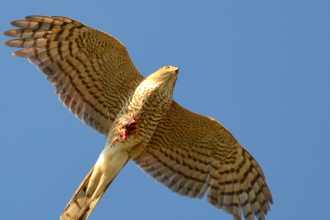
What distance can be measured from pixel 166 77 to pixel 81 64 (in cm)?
A: 164

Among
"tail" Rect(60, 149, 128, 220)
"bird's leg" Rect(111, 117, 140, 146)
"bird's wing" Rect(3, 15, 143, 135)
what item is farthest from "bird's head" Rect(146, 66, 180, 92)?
"tail" Rect(60, 149, 128, 220)

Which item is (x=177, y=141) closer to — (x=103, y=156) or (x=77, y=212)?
(x=103, y=156)

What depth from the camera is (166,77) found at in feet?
39.7

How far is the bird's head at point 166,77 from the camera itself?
1209cm

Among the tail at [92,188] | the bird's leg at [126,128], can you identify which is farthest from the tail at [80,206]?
the bird's leg at [126,128]

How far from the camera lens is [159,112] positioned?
39.9 ft

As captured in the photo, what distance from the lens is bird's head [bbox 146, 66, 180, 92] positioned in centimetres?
1209

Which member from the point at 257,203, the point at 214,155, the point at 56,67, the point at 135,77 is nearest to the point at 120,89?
the point at 135,77

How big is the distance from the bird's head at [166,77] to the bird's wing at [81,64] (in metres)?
0.37

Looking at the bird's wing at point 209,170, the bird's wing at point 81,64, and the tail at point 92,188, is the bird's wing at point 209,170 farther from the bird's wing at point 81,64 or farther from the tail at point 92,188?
the bird's wing at point 81,64

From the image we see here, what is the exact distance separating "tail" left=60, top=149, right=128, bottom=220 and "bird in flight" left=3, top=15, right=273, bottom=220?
18 mm

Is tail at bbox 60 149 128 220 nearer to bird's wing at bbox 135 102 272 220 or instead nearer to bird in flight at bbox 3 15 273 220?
bird in flight at bbox 3 15 273 220

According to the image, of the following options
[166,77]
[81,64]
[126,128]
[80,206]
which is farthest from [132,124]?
[80,206]

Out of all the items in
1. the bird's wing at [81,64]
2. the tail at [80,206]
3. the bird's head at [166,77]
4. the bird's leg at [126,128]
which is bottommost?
the tail at [80,206]
